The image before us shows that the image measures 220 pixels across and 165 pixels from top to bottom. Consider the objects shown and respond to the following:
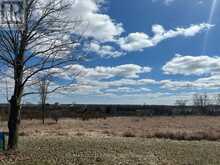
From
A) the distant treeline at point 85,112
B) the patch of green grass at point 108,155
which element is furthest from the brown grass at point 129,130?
the patch of green grass at point 108,155

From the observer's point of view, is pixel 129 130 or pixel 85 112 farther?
pixel 85 112

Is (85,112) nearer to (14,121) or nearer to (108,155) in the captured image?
(14,121)

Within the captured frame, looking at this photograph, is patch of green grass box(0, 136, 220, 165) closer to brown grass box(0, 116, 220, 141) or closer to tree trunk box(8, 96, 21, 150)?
tree trunk box(8, 96, 21, 150)

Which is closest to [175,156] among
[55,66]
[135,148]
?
[135,148]

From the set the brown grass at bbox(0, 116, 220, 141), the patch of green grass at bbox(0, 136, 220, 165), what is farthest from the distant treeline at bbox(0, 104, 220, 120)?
the patch of green grass at bbox(0, 136, 220, 165)

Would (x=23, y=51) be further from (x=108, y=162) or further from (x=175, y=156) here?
(x=175, y=156)

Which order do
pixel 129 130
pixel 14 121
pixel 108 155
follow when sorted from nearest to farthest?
pixel 108 155, pixel 14 121, pixel 129 130

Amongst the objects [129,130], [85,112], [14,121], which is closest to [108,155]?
[14,121]

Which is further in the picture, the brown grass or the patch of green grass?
the brown grass

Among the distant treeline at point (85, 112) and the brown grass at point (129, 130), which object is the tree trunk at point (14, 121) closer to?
the brown grass at point (129, 130)

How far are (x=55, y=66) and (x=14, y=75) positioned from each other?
1.47m

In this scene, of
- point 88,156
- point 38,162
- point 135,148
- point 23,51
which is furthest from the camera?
point 135,148

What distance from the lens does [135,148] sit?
13.6 m

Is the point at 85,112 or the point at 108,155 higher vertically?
the point at 85,112
